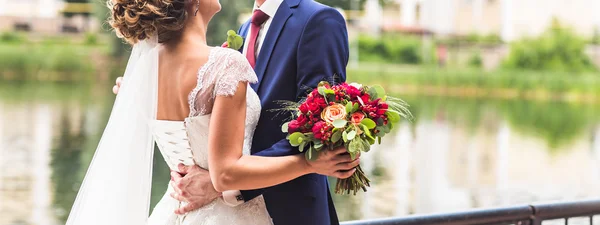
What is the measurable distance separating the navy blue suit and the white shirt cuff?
20mm

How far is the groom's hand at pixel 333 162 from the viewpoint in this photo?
6.80 ft

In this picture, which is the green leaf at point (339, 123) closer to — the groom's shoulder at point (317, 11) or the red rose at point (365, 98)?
the red rose at point (365, 98)

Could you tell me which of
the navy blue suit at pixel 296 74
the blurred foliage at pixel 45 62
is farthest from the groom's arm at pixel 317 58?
the blurred foliage at pixel 45 62

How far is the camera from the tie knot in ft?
7.69

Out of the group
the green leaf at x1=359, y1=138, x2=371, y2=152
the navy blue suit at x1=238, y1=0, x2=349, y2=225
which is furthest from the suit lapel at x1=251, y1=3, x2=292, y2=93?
the green leaf at x1=359, y1=138, x2=371, y2=152

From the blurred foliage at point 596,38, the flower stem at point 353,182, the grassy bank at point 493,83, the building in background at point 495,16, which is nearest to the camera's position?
the flower stem at point 353,182

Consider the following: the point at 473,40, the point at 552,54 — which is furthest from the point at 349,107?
the point at 552,54

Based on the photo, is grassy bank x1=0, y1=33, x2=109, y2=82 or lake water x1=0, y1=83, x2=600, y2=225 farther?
grassy bank x1=0, y1=33, x2=109, y2=82

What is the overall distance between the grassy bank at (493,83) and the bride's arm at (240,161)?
159 ft

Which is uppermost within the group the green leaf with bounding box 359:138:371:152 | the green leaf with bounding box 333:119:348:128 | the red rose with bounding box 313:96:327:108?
the red rose with bounding box 313:96:327:108

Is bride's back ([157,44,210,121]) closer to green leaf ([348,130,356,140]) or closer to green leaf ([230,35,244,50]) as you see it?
green leaf ([230,35,244,50])

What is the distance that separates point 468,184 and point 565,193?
86.2 inches

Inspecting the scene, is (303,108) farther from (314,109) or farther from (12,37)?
(12,37)

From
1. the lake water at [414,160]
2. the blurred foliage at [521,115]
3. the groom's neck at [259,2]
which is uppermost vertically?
the groom's neck at [259,2]
